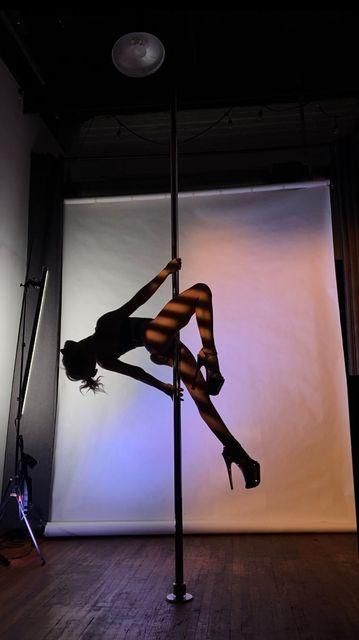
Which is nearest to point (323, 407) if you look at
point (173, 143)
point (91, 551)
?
point (91, 551)

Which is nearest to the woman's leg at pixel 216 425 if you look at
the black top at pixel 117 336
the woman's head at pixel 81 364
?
the black top at pixel 117 336

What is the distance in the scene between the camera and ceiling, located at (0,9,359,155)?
167 inches

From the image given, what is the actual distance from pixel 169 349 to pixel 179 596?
143 cm

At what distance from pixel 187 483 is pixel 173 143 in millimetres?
2956

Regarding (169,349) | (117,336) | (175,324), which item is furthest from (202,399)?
(117,336)

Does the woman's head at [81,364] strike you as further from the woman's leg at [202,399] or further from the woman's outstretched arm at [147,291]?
the woman's leg at [202,399]

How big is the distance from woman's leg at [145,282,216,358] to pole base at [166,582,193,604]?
1.36 meters

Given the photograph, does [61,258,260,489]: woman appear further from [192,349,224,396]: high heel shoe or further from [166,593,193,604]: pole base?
[166,593,193,604]: pole base

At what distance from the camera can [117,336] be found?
11.6 feet

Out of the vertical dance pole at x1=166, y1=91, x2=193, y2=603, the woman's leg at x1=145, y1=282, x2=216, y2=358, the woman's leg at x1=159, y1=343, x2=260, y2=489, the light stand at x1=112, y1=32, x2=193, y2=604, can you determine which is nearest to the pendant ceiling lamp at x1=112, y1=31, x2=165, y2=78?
the light stand at x1=112, y1=32, x2=193, y2=604

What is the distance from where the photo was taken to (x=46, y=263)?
4957 mm

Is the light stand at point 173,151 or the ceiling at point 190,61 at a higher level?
the ceiling at point 190,61

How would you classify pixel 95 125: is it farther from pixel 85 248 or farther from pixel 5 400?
pixel 5 400

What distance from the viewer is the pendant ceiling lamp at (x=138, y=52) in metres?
3.31
